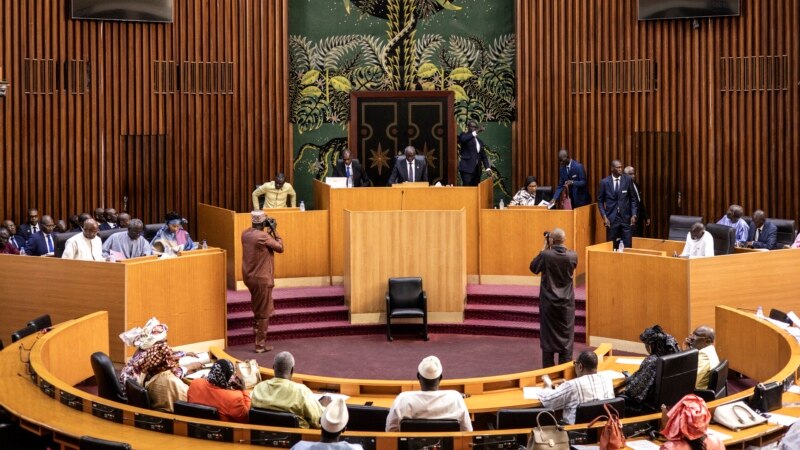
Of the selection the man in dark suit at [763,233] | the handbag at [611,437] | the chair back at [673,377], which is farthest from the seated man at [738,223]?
the handbag at [611,437]

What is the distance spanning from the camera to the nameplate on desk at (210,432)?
6.00 m

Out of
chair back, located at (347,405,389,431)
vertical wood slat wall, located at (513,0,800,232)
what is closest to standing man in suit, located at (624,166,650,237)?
vertical wood slat wall, located at (513,0,800,232)

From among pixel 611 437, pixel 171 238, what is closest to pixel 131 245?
pixel 171 238

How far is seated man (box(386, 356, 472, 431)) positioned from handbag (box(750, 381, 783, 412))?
1840 millimetres

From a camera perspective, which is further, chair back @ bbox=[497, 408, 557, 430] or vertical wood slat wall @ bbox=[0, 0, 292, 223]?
vertical wood slat wall @ bbox=[0, 0, 292, 223]

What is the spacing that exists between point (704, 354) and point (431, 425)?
2746 mm

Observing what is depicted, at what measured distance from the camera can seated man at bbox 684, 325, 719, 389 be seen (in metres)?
7.61

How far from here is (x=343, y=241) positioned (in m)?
13.0

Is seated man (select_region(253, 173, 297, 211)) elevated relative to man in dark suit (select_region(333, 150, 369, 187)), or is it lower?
lower

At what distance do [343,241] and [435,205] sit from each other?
1.26 meters

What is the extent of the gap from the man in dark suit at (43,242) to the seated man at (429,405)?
7.45 meters

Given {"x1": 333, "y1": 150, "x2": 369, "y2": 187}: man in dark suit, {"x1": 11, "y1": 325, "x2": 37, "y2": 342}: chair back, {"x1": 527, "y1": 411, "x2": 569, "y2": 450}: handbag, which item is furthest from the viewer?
{"x1": 333, "y1": 150, "x2": 369, "y2": 187}: man in dark suit

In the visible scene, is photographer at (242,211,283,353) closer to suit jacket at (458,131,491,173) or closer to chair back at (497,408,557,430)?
suit jacket at (458,131,491,173)

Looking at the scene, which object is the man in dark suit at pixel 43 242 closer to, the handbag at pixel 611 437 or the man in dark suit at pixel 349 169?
the man in dark suit at pixel 349 169
